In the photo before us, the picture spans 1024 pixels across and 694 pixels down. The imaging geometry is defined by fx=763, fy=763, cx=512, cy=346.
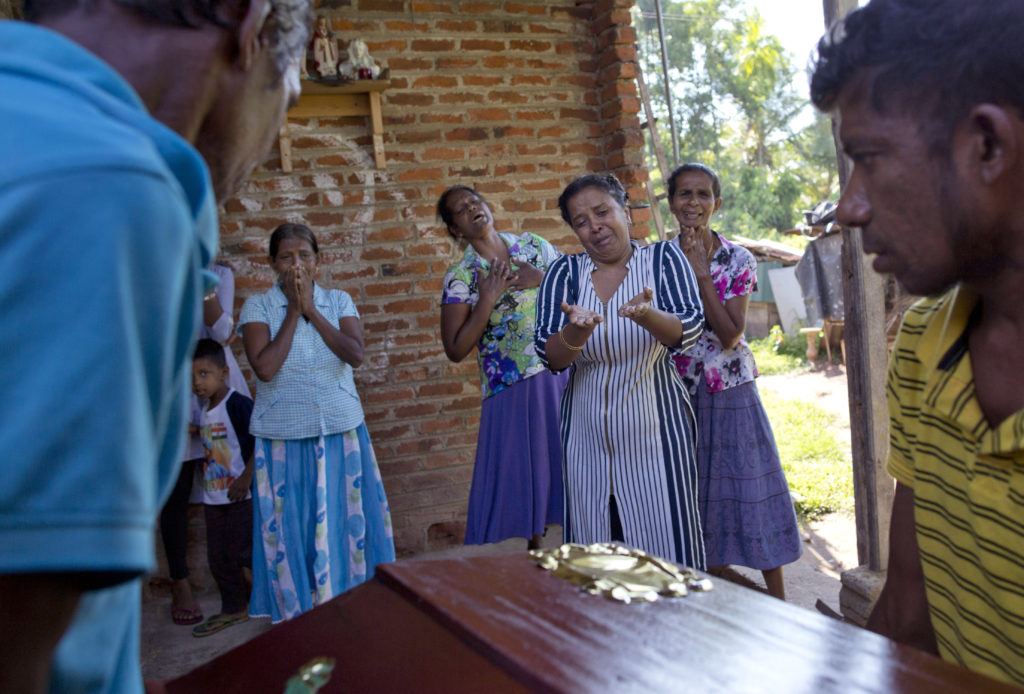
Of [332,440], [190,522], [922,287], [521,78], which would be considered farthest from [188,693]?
[521,78]

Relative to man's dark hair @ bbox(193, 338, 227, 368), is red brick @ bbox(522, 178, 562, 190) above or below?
above

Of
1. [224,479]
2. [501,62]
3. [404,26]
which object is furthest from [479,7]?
[224,479]

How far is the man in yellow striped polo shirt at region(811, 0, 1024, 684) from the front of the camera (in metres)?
0.94

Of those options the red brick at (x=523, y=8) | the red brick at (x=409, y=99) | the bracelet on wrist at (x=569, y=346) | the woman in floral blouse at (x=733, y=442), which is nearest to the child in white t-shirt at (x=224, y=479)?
the red brick at (x=409, y=99)

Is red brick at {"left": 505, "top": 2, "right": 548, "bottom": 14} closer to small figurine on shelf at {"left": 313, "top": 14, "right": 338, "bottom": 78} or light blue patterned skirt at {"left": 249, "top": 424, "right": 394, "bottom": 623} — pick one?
small figurine on shelf at {"left": 313, "top": 14, "right": 338, "bottom": 78}

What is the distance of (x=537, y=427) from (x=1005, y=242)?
2733 mm

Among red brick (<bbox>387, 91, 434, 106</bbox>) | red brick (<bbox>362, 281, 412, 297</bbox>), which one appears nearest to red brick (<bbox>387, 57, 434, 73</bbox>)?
red brick (<bbox>387, 91, 434, 106</bbox>)

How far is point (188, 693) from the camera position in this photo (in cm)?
97

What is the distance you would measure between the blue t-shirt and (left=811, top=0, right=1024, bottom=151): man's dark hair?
0.91m

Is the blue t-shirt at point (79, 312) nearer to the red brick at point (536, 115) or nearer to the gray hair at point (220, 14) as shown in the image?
the gray hair at point (220, 14)

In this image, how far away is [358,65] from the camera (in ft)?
13.1

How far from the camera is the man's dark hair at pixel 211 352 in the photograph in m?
3.67

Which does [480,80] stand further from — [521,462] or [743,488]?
[743,488]

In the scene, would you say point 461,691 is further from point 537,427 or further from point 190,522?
point 190,522
